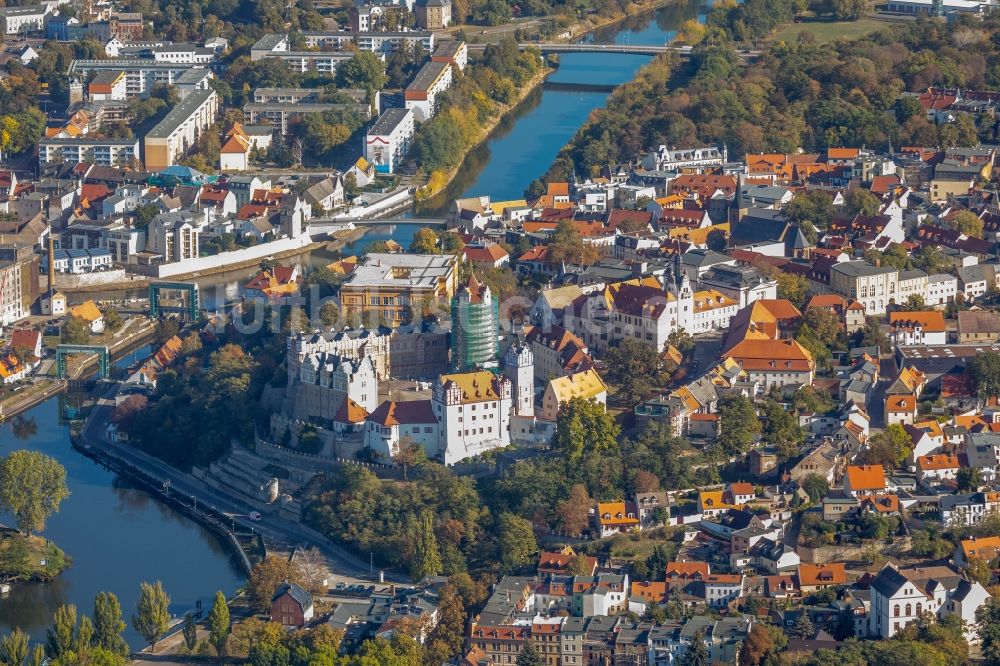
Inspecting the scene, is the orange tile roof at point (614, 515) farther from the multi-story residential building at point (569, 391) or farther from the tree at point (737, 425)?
the multi-story residential building at point (569, 391)

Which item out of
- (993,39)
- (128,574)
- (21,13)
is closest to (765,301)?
(128,574)

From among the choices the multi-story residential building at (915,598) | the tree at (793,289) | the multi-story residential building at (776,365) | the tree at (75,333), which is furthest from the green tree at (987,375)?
the tree at (75,333)

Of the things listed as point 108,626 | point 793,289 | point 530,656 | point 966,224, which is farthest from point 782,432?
point 966,224

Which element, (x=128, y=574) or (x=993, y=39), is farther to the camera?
(x=993, y=39)

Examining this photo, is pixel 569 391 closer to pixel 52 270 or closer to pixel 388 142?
pixel 52 270

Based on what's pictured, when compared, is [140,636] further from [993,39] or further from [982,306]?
[993,39]

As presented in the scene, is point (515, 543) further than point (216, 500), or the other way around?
point (216, 500)
